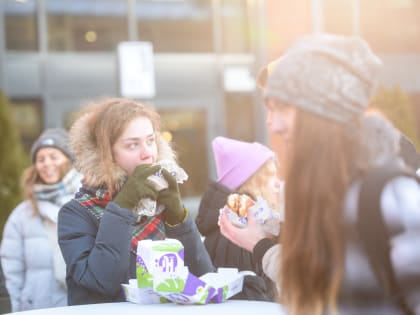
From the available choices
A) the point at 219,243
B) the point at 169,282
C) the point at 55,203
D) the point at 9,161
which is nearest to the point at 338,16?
the point at 9,161

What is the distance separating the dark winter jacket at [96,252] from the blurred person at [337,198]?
39.9 inches

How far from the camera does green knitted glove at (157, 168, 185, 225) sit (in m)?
2.70

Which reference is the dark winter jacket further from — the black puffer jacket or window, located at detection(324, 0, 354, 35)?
window, located at detection(324, 0, 354, 35)

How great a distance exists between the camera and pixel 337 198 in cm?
152

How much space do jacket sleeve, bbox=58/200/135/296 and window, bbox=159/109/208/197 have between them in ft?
31.9

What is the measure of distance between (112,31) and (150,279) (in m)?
10.4

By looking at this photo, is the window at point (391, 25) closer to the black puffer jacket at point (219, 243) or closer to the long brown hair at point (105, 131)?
the black puffer jacket at point (219, 243)

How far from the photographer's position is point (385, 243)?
4.75ft

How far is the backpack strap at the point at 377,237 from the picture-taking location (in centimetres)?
145

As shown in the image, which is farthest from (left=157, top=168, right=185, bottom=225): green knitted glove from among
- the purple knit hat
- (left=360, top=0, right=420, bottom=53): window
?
(left=360, top=0, right=420, bottom=53): window

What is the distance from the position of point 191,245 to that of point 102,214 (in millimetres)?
349

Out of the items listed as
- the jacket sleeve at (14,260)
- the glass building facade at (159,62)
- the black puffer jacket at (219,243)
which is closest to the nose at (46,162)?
the jacket sleeve at (14,260)

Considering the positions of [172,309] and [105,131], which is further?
[105,131]

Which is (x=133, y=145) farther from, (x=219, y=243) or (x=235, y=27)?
(x=235, y=27)
